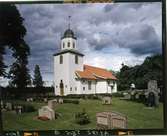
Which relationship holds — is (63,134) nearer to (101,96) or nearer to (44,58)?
(101,96)

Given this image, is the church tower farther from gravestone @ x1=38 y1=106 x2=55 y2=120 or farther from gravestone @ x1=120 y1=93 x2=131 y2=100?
gravestone @ x1=120 y1=93 x2=131 y2=100

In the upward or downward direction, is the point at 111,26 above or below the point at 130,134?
above

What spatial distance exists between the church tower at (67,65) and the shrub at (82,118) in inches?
5.1

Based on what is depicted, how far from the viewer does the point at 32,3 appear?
5.98 feet

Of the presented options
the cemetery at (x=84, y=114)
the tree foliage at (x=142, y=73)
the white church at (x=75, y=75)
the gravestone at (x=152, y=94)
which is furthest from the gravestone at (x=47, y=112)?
the gravestone at (x=152, y=94)

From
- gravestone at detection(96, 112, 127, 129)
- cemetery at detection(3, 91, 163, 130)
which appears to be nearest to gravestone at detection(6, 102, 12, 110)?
cemetery at detection(3, 91, 163, 130)

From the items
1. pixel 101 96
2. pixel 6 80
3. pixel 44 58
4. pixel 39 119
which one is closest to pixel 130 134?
pixel 101 96

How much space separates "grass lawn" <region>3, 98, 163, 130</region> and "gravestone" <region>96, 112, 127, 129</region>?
0.02 m

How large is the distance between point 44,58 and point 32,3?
1.01 ft

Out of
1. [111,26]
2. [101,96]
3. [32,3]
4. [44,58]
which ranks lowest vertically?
[101,96]

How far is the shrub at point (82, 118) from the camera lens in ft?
6.07

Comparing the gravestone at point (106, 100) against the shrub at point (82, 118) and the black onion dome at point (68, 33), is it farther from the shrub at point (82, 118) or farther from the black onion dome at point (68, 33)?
the black onion dome at point (68, 33)

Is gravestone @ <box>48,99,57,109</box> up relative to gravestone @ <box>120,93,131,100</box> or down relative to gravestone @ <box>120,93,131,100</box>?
down

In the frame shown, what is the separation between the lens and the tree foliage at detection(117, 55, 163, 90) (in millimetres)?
1832
